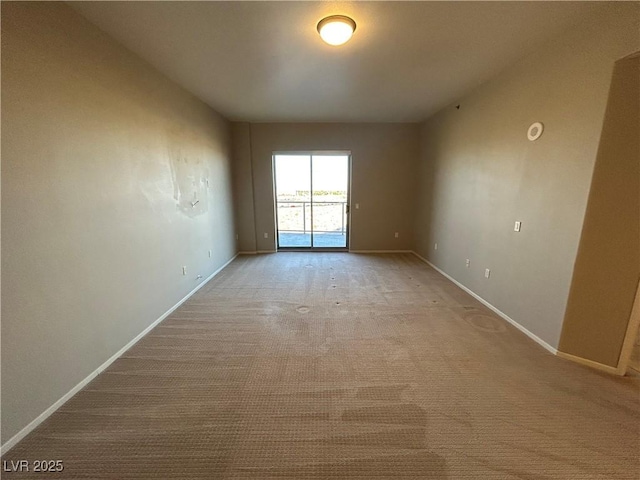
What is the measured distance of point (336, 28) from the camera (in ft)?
6.08

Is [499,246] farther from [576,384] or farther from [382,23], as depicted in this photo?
[382,23]

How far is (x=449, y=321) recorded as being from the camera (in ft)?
8.81

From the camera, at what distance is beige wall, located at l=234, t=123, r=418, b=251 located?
5.13 meters

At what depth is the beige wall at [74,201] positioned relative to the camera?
141 cm

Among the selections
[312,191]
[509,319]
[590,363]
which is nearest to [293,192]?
[312,191]

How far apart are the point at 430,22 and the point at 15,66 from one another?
2.65 m

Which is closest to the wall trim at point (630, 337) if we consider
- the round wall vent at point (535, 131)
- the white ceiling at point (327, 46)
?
the round wall vent at point (535, 131)

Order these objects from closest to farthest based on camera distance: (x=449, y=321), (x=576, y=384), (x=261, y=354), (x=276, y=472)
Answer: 1. (x=276, y=472)
2. (x=576, y=384)
3. (x=261, y=354)
4. (x=449, y=321)

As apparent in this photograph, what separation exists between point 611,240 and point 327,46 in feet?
8.86

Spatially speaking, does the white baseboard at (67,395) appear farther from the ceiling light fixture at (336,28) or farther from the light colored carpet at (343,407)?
the ceiling light fixture at (336,28)

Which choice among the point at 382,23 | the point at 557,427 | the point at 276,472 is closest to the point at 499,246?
the point at 557,427

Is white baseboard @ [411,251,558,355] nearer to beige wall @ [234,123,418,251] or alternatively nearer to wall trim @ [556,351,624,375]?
wall trim @ [556,351,624,375]

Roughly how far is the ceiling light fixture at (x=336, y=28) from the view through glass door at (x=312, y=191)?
133 inches

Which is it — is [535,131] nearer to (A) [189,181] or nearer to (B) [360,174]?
(B) [360,174]
